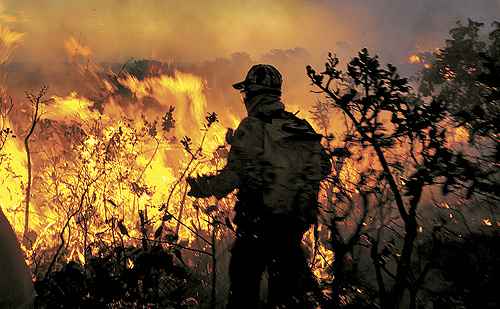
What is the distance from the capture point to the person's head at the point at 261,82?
3.53 m

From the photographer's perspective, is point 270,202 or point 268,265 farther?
point 268,265

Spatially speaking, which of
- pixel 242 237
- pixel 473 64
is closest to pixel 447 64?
pixel 473 64

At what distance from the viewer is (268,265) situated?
10.9 ft

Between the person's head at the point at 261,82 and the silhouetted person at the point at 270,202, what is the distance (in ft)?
1.07

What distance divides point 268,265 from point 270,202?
0.54m

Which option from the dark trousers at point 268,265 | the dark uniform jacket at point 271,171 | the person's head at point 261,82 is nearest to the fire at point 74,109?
the person's head at point 261,82

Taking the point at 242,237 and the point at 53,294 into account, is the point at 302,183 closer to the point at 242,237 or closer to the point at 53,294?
the point at 242,237

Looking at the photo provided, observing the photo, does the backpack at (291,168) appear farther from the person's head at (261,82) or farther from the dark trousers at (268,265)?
the person's head at (261,82)

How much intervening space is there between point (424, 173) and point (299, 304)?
134cm

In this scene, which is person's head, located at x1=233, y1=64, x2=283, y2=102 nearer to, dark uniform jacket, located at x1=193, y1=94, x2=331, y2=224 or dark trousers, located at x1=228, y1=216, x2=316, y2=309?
dark uniform jacket, located at x1=193, y1=94, x2=331, y2=224

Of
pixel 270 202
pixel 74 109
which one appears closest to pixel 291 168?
pixel 270 202

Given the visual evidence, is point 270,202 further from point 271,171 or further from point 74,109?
point 74,109

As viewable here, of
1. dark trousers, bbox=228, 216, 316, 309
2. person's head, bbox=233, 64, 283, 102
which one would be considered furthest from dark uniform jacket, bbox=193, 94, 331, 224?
person's head, bbox=233, 64, 283, 102

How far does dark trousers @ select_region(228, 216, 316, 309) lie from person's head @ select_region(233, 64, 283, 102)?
110 centimetres
